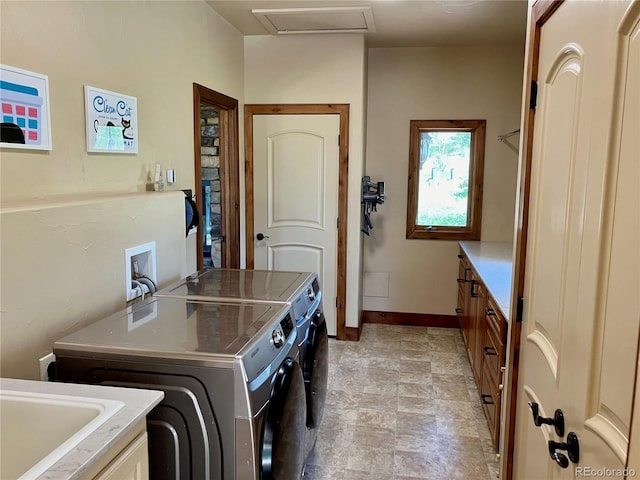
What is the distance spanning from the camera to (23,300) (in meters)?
1.54

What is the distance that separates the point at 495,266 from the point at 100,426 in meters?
2.91

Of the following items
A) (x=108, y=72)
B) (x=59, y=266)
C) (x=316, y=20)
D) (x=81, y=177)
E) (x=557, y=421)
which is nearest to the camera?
(x=557, y=421)

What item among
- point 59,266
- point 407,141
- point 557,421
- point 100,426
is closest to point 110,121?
point 59,266

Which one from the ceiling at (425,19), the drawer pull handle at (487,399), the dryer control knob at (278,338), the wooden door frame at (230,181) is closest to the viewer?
the dryer control knob at (278,338)

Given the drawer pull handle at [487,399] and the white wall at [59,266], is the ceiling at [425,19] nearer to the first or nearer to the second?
the white wall at [59,266]

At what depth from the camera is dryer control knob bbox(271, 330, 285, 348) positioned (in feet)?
5.60

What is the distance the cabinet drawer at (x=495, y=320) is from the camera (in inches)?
93.4

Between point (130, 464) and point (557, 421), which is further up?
point (557, 421)

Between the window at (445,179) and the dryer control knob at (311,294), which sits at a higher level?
the window at (445,179)

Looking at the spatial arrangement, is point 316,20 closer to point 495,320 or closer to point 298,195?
point 298,195

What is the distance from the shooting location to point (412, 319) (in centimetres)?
481

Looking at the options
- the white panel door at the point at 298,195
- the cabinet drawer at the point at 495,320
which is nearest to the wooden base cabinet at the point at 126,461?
the cabinet drawer at the point at 495,320

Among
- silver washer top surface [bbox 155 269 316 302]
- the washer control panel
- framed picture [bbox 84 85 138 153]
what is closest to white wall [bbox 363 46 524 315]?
silver washer top surface [bbox 155 269 316 302]

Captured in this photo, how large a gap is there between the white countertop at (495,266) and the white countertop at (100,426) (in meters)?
1.47
